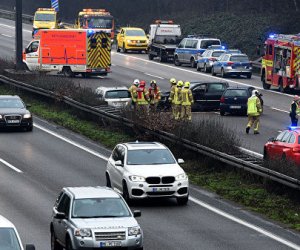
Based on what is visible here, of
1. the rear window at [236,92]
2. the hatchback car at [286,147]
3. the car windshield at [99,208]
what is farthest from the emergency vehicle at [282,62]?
the car windshield at [99,208]

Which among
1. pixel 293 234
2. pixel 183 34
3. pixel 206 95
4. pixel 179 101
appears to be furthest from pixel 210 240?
pixel 183 34

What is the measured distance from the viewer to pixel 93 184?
31375 millimetres

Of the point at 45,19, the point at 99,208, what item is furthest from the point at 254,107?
the point at 45,19

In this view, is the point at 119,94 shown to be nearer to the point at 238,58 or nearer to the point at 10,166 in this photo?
the point at 10,166

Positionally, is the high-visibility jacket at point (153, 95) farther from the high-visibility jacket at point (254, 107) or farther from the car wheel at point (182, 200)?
the car wheel at point (182, 200)

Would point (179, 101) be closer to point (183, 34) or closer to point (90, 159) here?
point (90, 159)

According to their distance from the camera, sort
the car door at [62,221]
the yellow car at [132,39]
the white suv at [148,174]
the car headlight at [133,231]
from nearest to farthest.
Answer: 1. the car headlight at [133,231]
2. the car door at [62,221]
3. the white suv at [148,174]
4. the yellow car at [132,39]

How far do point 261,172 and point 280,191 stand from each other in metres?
0.84

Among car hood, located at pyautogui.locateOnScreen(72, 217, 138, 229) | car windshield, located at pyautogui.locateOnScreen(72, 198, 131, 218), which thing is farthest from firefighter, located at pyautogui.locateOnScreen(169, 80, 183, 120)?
car hood, located at pyautogui.locateOnScreen(72, 217, 138, 229)

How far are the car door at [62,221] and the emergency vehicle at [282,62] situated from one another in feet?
116

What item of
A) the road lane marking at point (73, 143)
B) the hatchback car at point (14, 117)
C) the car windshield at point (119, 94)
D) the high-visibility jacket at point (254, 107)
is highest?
the high-visibility jacket at point (254, 107)

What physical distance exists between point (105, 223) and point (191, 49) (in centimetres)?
5277

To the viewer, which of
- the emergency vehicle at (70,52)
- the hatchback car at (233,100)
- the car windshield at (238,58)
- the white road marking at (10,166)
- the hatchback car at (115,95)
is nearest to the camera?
the white road marking at (10,166)

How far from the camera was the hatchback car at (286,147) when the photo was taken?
31302mm
